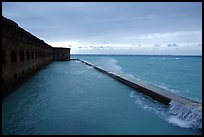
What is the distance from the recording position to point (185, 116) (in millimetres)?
5824

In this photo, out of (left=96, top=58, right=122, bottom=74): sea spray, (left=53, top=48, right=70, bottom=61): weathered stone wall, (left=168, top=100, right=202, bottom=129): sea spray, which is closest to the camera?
(left=168, top=100, right=202, bottom=129): sea spray

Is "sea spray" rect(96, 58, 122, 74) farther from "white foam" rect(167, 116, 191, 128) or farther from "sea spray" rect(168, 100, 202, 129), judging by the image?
"white foam" rect(167, 116, 191, 128)

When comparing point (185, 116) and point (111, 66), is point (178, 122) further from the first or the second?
point (111, 66)

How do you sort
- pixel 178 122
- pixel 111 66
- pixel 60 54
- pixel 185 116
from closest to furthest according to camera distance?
pixel 178 122 < pixel 185 116 < pixel 111 66 < pixel 60 54

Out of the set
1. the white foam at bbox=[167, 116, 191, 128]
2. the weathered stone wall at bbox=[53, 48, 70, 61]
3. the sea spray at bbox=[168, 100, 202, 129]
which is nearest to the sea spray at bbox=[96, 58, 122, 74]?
the weathered stone wall at bbox=[53, 48, 70, 61]

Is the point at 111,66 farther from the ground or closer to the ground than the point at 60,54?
closer to the ground

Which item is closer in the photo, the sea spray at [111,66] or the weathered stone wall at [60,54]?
the sea spray at [111,66]

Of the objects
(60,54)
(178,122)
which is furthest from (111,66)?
(178,122)

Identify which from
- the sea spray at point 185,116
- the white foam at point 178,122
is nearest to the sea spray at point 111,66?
the sea spray at point 185,116

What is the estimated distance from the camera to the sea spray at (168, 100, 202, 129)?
5.23 meters

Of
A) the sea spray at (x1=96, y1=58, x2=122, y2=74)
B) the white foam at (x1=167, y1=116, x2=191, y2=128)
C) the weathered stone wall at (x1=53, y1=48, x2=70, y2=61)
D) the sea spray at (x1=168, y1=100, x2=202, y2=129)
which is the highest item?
the weathered stone wall at (x1=53, y1=48, x2=70, y2=61)

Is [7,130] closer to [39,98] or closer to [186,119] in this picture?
[39,98]

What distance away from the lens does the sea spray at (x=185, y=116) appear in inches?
206

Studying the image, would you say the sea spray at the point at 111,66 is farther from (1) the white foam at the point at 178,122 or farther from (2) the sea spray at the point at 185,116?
(1) the white foam at the point at 178,122
